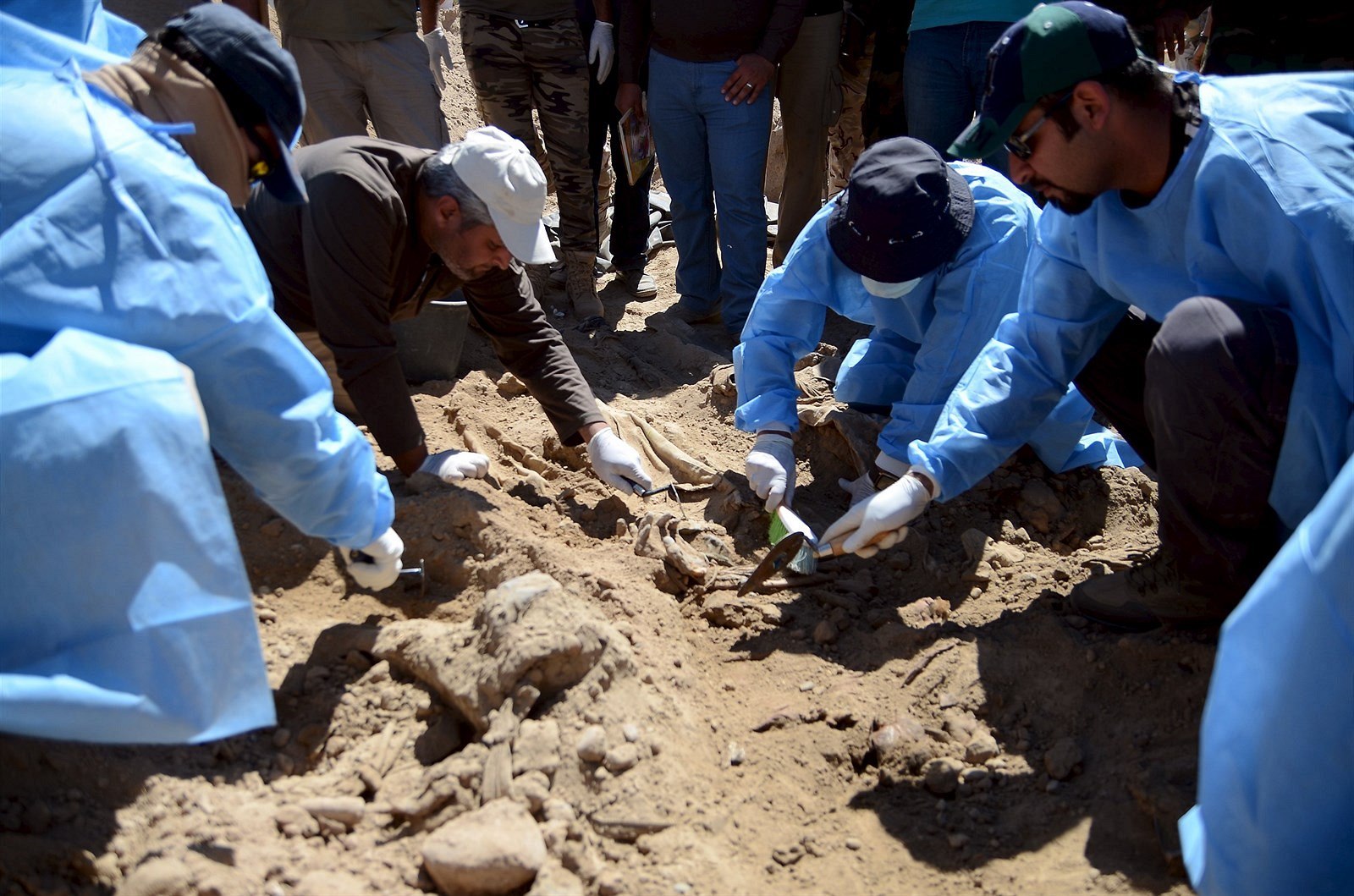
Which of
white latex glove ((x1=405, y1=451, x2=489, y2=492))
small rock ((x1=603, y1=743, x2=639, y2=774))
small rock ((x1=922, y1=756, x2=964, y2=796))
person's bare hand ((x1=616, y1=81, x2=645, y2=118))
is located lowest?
small rock ((x1=922, y1=756, x2=964, y2=796))

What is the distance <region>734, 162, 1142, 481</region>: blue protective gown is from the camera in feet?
10.7

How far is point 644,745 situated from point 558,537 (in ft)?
3.34

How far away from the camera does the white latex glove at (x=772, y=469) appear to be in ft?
10.6

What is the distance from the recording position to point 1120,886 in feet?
6.43

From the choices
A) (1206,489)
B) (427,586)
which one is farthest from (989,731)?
(427,586)

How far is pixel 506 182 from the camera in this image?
2.86 metres

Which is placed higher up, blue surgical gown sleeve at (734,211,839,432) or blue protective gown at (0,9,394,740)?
blue protective gown at (0,9,394,740)

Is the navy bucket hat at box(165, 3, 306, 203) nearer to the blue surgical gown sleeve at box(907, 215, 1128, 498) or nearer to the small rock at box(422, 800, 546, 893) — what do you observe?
the small rock at box(422, 800, 546, 893)

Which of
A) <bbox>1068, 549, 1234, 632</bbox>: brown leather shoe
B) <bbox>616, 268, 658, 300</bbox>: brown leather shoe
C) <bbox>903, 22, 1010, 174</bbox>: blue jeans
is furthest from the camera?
<bbox>616, 268, 658, 300</bbox>: brown leather shoe

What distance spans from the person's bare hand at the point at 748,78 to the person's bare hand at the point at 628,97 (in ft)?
1.59

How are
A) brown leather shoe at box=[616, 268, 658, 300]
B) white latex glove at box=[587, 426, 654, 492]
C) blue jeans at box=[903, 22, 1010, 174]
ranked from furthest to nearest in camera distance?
brown leather shoe at box=[616, 268, 658, 300]
blue jeans at box=[903, 22, 1010, 174]
white latex glove at box=[587, 426, 654, 492]

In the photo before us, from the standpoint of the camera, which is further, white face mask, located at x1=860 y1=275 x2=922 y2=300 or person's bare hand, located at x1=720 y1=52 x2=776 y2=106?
person's bare hand, located at x1=720 y1=52 x2=776 y2=106

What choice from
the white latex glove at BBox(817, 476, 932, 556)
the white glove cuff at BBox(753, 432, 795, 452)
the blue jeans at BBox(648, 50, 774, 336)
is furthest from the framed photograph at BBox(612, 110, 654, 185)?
the white latex glove at BBox(817, 476, 932, 556)

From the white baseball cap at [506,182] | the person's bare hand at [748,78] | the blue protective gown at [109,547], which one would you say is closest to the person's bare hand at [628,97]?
the person's bare hand at [748,78]
